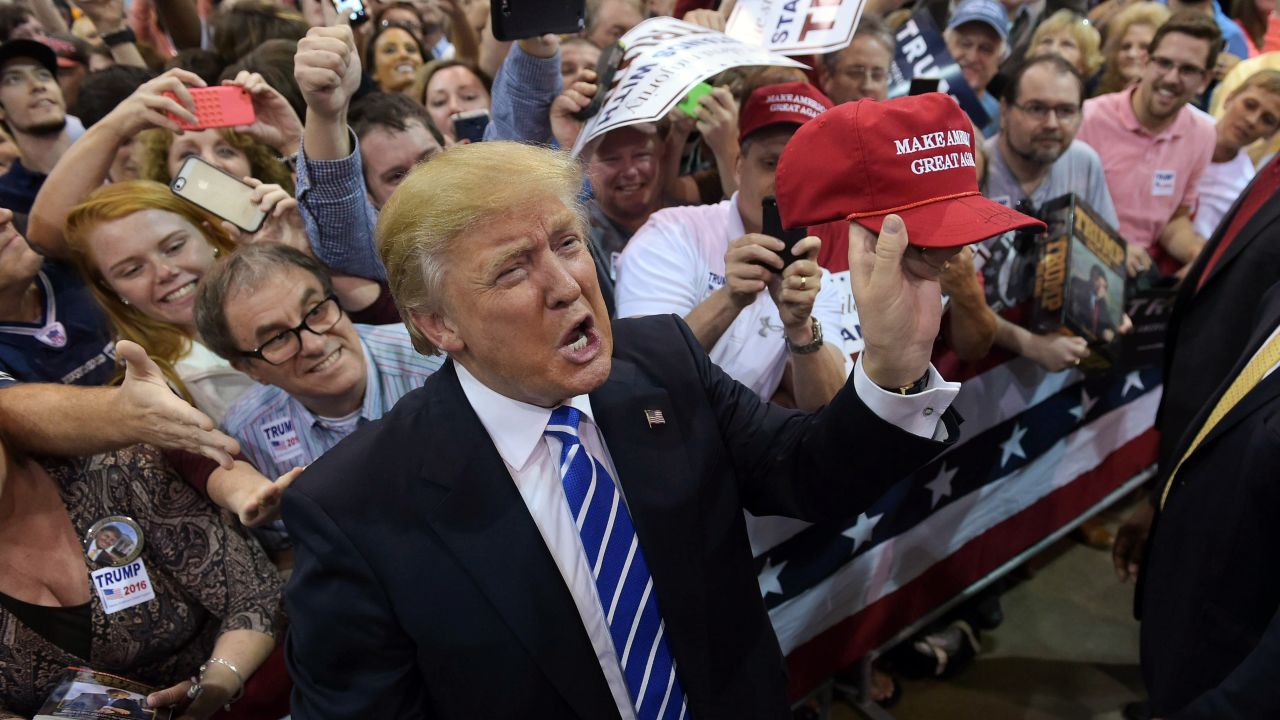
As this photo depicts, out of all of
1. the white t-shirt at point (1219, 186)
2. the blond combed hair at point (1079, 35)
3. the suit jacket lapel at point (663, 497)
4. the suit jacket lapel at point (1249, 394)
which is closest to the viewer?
the suit jacket lapel at point (663, 497)

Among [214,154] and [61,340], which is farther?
[214,154]

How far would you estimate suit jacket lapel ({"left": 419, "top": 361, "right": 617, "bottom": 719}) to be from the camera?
1.35 metres

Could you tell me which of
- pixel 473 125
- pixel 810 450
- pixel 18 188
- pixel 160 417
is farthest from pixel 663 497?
pixel 18 188

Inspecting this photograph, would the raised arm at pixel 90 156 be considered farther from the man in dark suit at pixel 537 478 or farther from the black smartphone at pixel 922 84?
the black smartphone at pixel 922 84

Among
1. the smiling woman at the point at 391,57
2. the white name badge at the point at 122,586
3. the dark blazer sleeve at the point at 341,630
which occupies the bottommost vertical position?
the smiling woman at the point at 391,57

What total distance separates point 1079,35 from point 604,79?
4396 millimetres

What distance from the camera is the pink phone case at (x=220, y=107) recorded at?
2.41m

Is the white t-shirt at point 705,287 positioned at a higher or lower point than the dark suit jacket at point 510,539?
lower

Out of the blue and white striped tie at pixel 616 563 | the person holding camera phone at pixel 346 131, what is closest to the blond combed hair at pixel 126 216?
the person holding camera phone at pixel 346 131

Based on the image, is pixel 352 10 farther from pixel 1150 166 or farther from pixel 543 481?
pixel 1150 166

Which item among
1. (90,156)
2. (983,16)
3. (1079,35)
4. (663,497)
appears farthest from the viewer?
(1079,35)

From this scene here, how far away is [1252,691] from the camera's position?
1.36 m

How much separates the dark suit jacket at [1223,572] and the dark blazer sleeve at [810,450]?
0.63m

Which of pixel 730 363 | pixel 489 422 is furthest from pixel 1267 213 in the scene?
pixel 489 422
